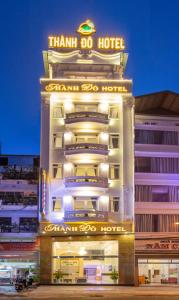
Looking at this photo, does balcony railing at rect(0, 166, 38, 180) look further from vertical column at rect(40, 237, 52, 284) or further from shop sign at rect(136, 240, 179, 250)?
shop sign at rect(136, 240, 179, 250)

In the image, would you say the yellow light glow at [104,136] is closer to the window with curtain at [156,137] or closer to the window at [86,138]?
the window at [86,138]

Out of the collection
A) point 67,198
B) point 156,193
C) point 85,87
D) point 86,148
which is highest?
point 85,87

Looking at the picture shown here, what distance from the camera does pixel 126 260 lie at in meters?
50.4

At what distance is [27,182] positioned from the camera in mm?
57969

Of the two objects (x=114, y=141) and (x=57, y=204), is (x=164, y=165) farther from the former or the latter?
(x=57, y=204)

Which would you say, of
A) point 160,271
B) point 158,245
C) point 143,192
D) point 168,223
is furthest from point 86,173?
point 160,271

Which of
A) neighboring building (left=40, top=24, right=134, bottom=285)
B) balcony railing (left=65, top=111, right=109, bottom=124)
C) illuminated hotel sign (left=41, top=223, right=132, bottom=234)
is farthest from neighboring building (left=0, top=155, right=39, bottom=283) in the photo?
balcony railing (left=65, top=111, right=109, bottom=124)

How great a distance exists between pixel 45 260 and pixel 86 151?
35.7ft

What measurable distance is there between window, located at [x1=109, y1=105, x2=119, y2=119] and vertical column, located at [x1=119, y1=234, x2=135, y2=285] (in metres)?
12.3

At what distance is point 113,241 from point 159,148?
34.4ft

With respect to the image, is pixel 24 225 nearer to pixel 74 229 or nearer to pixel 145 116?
pixel 74 229

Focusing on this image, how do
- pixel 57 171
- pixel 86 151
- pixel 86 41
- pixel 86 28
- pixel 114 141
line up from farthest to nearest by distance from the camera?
pixel 86 28, pixel 86 41, pixel 114 141, pixel 57 171, pixel 86 151

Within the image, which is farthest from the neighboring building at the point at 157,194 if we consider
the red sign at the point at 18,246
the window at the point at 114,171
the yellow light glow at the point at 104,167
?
the red sign at the point at 18,246

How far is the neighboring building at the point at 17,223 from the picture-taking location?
53969 millimetres
